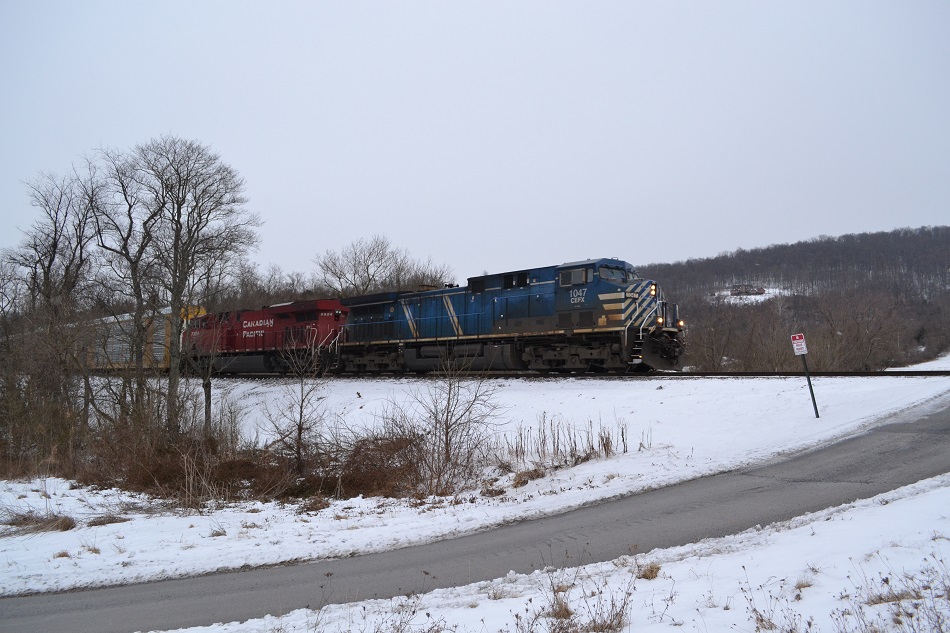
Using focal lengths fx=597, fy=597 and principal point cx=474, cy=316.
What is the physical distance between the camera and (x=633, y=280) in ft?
65.8

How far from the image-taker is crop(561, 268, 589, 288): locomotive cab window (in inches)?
776

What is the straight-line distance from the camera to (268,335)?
30.5m

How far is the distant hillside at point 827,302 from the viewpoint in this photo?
3744 cm

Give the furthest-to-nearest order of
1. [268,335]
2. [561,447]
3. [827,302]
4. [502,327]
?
[827,302], [268,335], [502,327], [561,447]

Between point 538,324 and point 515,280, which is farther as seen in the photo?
point 515,280

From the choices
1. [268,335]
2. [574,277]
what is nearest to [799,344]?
[574,277]

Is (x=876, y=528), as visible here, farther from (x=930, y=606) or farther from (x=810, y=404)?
(x=810, y=404)

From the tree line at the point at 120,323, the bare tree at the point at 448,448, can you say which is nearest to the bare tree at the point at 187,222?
the tree line at the point at 120,323

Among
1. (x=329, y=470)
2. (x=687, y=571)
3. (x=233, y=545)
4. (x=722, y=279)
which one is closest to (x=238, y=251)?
(x=329, y=470)

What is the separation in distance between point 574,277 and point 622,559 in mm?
14045

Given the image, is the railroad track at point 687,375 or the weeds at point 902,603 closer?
the weeds at point 902,603

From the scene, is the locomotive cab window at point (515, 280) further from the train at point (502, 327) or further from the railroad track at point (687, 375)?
the railroad track at point (687, 375)

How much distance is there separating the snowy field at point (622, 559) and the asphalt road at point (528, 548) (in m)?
0.44

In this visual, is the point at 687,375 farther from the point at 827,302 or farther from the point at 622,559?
the point at 827,302
